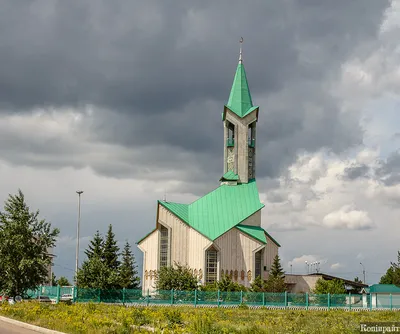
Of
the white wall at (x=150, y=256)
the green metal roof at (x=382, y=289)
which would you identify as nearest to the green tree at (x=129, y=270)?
the white wall at (x=150, y=256)

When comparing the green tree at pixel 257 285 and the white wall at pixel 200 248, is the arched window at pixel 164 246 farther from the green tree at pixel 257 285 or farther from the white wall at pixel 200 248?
the green tree at pixel 257 285

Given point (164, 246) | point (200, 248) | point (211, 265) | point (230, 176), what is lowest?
point (211, 265)

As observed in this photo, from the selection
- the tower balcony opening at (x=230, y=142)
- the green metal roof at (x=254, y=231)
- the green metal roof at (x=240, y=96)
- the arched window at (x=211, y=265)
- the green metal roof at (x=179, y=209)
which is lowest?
the arched window at (x=211, y=265)

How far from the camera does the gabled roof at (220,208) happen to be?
56.9 meters

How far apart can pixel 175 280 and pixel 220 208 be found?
1170 centimetres

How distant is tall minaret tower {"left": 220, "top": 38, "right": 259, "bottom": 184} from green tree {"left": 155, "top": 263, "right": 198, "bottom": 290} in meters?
15.1

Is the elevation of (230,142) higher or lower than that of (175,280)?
higher

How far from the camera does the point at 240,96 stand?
66312mm

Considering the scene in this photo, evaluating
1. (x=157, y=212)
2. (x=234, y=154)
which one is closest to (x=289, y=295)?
(x=157, y=212)

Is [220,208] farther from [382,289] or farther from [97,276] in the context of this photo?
[97,276]

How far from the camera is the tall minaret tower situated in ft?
211

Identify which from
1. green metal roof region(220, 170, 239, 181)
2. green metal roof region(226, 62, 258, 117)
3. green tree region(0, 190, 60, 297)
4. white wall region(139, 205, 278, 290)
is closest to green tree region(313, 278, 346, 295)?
white wall region(139, 205, 278, 290)

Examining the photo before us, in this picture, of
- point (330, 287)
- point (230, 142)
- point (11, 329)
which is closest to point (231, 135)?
point (230, 142)

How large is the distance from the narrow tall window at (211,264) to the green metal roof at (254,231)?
3.53 metres
